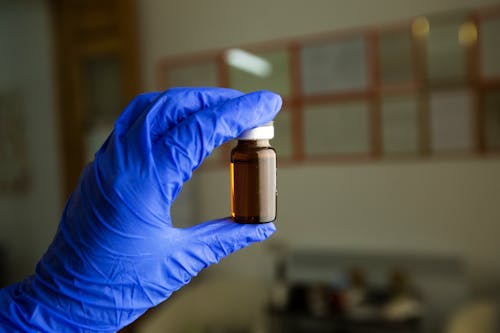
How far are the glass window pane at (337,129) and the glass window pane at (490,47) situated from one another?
65 cm

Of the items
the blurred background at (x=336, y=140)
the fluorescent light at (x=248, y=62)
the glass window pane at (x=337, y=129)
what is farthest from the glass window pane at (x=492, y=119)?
the fluorescent light at (x=248, y=62)

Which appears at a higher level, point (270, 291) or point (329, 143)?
point (329, 143)

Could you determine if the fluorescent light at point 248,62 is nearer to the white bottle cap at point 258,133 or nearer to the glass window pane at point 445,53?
the glass window pane at point 445,53

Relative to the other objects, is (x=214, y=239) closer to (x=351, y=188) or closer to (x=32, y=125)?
(x=351, y=188)

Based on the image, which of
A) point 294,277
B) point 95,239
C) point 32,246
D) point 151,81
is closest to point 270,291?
point 294,277

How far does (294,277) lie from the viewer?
8.42 feet

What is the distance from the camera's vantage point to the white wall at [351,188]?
2332 millimetres

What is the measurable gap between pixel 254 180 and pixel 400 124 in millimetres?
1848

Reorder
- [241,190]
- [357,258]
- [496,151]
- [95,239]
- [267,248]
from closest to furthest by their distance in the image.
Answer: [95,239], [241,190], [496,151], [357,258], [267,248]

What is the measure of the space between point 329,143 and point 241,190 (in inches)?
73.8

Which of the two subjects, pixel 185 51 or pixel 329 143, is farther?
pixel 185 51

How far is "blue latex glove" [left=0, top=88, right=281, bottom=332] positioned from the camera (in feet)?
2.49

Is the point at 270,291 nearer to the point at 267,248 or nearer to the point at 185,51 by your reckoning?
the point at 267,248

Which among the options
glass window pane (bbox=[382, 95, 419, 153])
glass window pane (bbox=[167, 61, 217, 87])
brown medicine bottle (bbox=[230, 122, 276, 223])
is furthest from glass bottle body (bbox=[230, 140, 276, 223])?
glass window pane (bbox=[167, 61, 217, 87])
